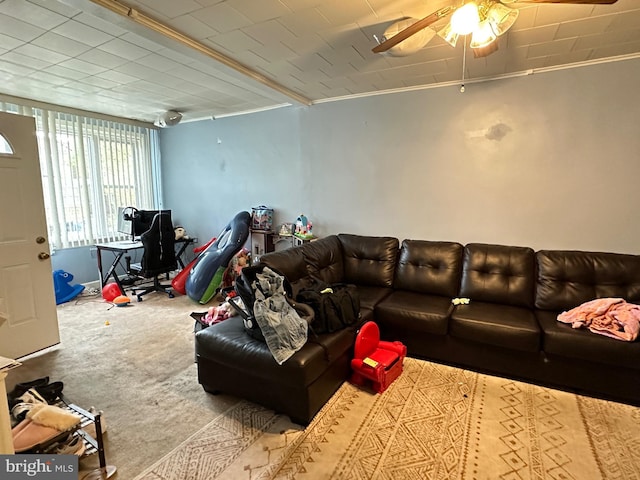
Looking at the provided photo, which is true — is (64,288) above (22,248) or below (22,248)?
below

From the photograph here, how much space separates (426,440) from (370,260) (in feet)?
6.09

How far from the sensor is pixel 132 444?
190 cm

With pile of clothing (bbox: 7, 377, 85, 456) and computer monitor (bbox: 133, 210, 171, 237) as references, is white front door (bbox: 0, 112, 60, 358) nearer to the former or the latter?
pile of clothing (bbox: 7, 377, 85, 456)

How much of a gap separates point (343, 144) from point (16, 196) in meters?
3.12


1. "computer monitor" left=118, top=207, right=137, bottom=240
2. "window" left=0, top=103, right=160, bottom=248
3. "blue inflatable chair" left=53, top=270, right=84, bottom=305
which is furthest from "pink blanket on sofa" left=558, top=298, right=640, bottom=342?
"window" left=0, top=103, right=160, bottom=248

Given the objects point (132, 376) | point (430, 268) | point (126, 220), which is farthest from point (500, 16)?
point (126, 220)

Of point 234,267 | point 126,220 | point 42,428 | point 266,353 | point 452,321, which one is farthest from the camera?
point 126,220

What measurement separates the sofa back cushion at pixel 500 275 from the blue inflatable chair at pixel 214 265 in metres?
2.70

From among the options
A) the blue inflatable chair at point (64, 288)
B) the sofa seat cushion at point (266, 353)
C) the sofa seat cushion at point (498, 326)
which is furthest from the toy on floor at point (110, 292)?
the sofa seat cushion at point (498, 326)

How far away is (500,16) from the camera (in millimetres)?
1753

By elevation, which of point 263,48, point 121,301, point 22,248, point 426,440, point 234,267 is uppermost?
point 263,48

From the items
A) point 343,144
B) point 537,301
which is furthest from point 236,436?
point 343,144

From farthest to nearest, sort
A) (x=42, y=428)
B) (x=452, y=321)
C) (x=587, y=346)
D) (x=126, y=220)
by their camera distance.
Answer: (x=126, y=220) < (x=452, y=321) < (x=587, y=346) < (x=42, y=428)

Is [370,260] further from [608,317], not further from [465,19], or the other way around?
[465,19]
